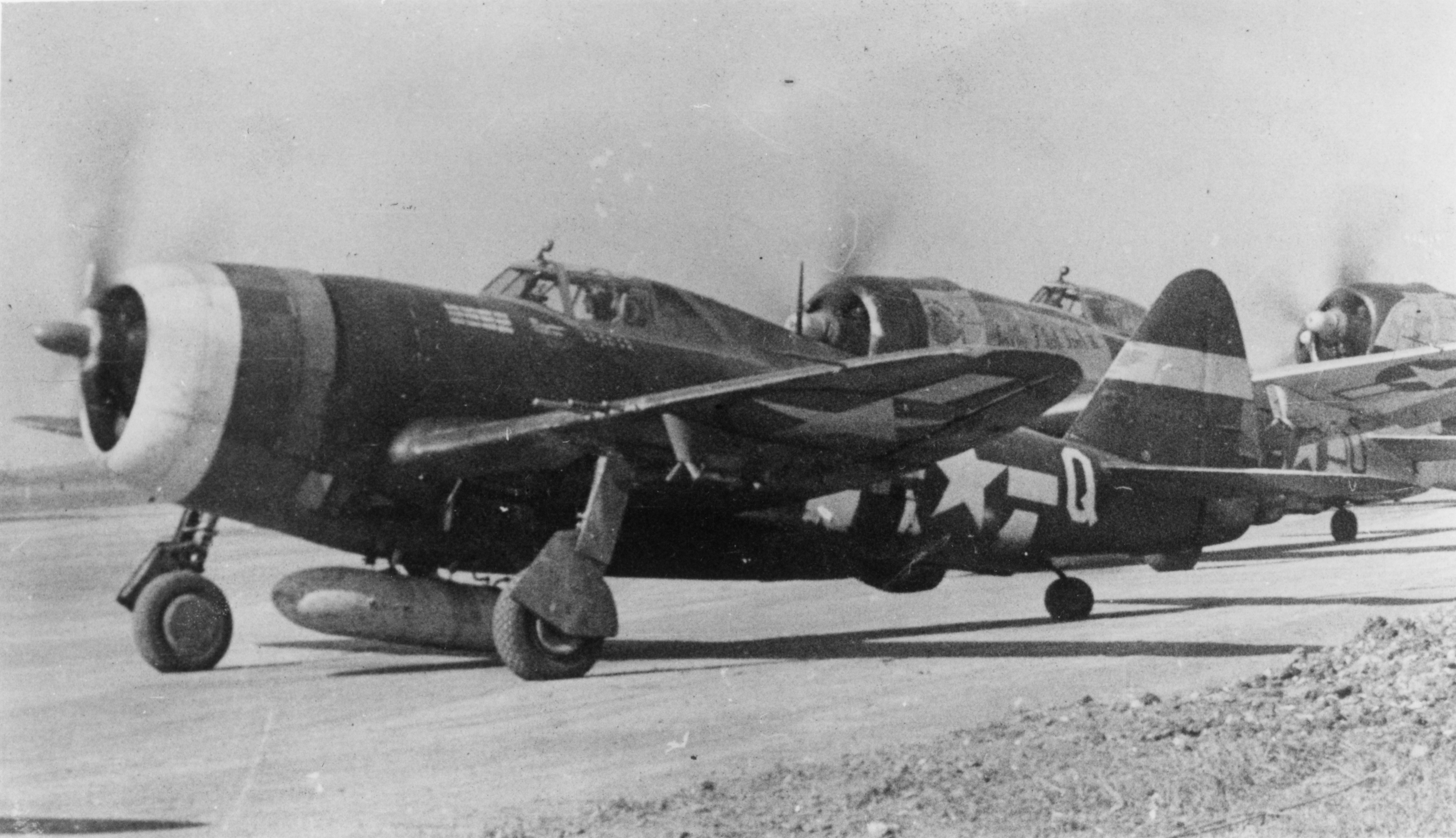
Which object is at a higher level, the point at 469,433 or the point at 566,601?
the point at 469,433

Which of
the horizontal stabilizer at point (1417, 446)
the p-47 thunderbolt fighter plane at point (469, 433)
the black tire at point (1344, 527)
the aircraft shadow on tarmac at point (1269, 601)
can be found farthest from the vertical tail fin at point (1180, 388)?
the horizontal stabilizer at point (1417, 446)

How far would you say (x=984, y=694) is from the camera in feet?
24.0

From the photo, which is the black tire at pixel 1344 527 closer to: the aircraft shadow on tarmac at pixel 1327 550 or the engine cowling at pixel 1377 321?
the aircraft shadow on tarmac at pixel 1327 550

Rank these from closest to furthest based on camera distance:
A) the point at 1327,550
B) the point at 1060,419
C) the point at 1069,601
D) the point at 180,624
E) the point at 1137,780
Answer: the point at 1137,780 → the point at 180,624 → the point at 1069,601 → the point at 1060,419 → the point at 1327,550

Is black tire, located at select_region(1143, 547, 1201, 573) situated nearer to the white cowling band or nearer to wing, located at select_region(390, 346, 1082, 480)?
wing, located at select_region(390, 346, 1082, 480)

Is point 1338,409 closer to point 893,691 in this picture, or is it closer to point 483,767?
point 893,691

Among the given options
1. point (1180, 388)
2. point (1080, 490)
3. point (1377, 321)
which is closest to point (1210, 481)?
point (1080, 490)

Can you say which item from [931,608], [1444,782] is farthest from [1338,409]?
[1444,782]

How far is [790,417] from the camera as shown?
7.91 meters

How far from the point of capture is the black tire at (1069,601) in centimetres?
1127

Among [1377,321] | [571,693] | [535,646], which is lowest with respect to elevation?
[571,693]

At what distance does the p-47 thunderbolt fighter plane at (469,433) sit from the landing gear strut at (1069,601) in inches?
117

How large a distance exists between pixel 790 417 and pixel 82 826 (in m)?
4.28

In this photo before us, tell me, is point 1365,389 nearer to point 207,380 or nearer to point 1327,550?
point 1327,550
